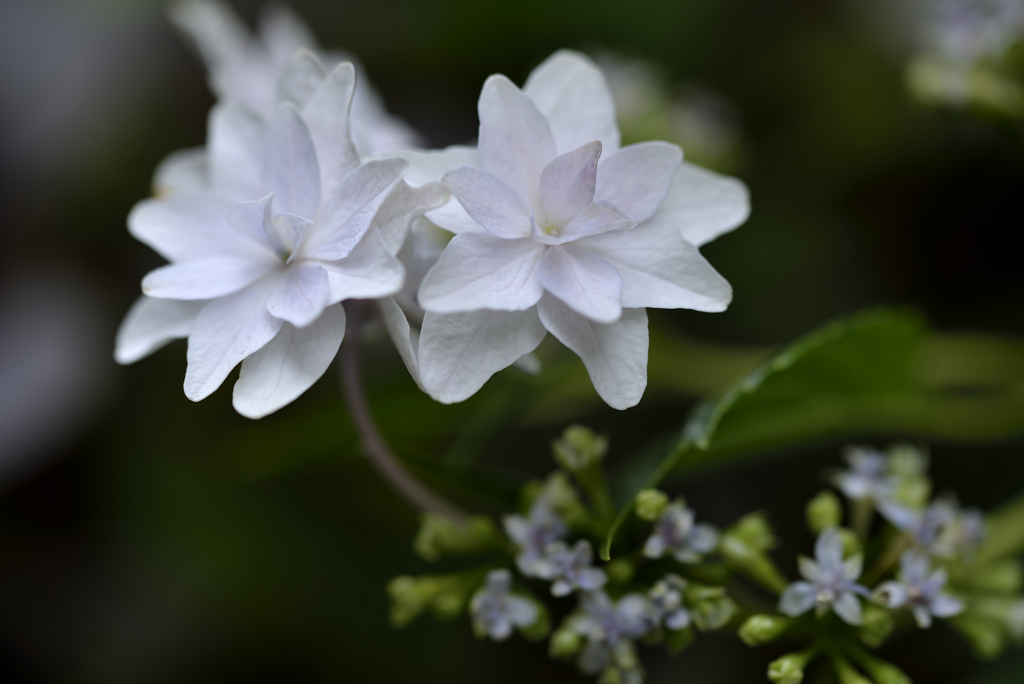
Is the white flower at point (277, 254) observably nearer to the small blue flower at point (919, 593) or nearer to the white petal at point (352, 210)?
the white petal at point (352, 210)

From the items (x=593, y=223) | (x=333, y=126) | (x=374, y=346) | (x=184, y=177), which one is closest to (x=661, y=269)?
(x=593, y=223)

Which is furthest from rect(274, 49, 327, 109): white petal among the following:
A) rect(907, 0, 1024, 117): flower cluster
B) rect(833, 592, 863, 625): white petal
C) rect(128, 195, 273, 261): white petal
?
rect(907, 0, 1024, 117): flower cluster

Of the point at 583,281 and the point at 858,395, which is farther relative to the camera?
the point at 858,395

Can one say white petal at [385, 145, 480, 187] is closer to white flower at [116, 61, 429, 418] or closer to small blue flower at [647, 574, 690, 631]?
white flower at [116, 61, 429, 418]

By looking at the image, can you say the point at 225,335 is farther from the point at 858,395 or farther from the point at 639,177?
the point at 858,395

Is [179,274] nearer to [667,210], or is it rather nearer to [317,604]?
[667,210]

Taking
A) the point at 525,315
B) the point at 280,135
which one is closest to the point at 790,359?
the point at 525,315
